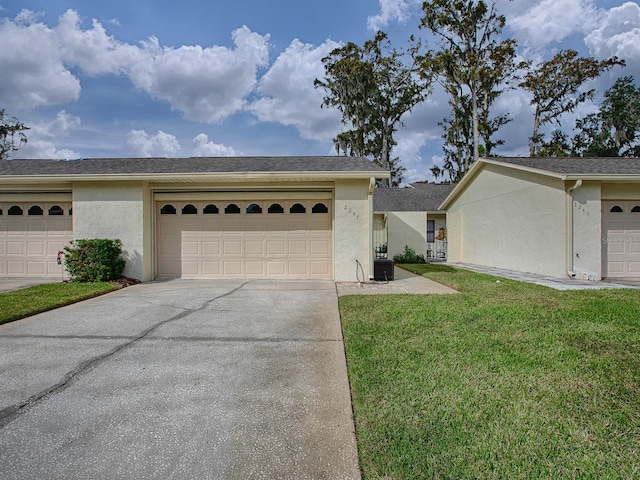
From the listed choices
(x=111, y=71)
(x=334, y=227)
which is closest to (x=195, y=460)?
(x=334, y=227)

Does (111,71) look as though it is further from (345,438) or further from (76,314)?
(345,438)

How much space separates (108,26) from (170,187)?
4933 millimetres

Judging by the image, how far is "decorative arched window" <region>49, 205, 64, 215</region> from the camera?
410 inches

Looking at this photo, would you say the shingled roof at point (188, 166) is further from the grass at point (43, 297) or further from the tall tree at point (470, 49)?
the tall tree at point (470, 49)

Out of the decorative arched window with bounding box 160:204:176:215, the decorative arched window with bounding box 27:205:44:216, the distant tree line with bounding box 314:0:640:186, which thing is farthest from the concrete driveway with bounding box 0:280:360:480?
the distant tree line with bounding box 314:0:640:186

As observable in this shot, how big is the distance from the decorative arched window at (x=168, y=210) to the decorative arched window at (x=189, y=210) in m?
0.30

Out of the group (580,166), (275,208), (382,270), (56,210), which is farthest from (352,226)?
(56,210)

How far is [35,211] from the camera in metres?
10.5

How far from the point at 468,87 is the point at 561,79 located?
777cm

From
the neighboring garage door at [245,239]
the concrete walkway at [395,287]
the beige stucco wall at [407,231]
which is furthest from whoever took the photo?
the beige stucco wall at [407,231]

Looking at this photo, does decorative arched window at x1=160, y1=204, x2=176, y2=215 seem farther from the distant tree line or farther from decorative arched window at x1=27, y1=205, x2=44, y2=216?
the distant tree line

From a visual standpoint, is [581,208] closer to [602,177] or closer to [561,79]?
[602,177]

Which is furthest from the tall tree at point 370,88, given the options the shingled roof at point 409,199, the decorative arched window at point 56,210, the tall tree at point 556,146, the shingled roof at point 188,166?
the decorative arched window at point 56,210

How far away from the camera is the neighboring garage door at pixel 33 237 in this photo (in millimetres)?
10398
